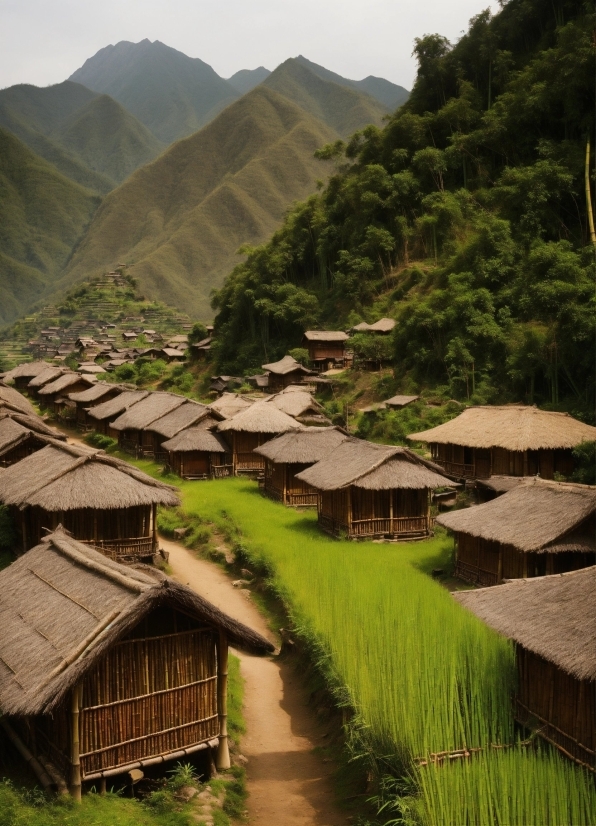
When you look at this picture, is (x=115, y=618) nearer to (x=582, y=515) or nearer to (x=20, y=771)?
(x=20, y=771)

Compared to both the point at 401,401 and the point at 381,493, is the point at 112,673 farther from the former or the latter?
the point at 401,401

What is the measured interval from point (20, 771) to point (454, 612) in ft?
26.8

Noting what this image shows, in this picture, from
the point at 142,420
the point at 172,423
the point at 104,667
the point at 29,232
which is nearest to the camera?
the point at 104,667

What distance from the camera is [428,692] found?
38.5 ft

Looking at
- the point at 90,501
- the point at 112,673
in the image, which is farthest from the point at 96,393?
the point at 112,673

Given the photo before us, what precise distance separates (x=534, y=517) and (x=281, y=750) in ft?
27.9

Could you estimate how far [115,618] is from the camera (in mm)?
11500

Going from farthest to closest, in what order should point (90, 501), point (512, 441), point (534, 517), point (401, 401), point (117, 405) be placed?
point (117, 405) < point (401, 401) < point (512, 441) < point (90, 501) < point (534, 517)

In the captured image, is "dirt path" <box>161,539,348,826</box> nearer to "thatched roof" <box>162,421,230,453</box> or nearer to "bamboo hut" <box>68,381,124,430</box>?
"thatched roof" <box>162,421,230,453</box>

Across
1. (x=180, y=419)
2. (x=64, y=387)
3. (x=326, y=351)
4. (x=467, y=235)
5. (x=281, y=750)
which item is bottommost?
(x=281, y=750)

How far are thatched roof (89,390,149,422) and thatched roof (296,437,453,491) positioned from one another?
68.5 ft

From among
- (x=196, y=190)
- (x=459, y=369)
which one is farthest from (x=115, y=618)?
(x=196, y=190)

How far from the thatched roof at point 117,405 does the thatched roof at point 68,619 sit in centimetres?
3122

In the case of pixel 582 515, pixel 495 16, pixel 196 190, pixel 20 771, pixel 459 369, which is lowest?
pixel 20 771
